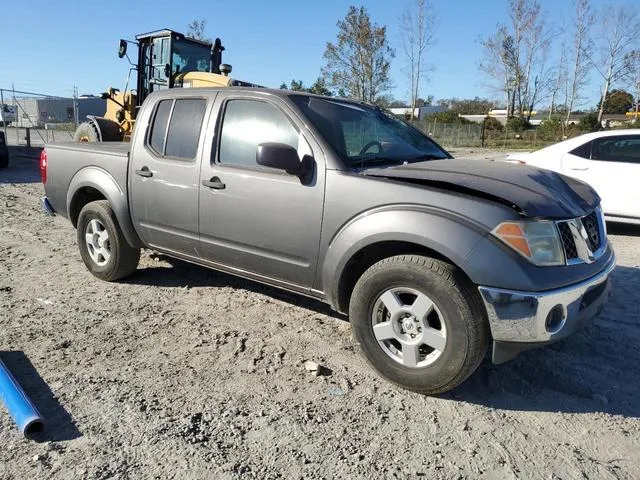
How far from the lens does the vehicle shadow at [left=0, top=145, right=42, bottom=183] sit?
12.4m

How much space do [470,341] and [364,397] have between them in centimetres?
73

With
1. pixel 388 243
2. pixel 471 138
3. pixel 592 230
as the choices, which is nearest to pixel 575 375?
pixel 592 230

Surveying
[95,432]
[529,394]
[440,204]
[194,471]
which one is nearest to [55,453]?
[95,432]

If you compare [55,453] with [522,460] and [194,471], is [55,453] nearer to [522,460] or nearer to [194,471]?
[194,471]

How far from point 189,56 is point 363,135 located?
9379mm

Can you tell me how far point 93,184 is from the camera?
4.91 metres

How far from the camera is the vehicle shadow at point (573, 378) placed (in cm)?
316

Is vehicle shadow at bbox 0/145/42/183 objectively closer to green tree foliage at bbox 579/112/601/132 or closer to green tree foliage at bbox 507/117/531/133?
green tree foliage at bbox 507/117/531/133

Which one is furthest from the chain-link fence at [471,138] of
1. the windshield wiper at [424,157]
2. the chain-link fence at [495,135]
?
the windshield wiper at [424,157]

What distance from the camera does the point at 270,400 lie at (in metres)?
3.10

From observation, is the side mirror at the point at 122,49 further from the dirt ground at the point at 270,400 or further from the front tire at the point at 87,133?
the dirt ground at the point at 270,400

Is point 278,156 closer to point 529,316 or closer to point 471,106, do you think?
point 529,316

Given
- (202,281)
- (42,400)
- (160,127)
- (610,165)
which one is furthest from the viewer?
(610,165)

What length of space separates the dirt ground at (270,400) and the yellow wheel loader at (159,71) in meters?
7.55
